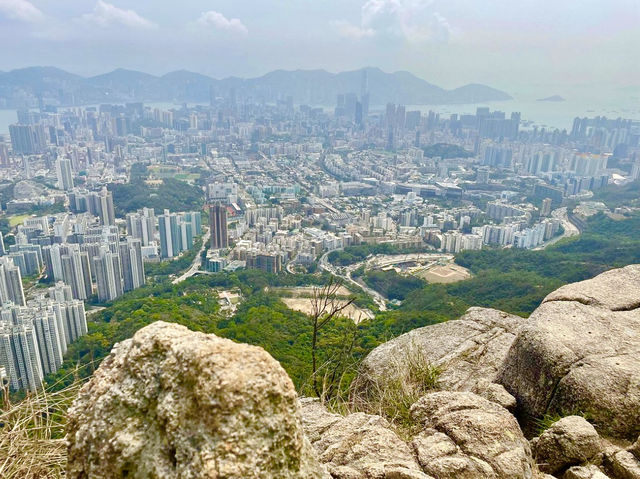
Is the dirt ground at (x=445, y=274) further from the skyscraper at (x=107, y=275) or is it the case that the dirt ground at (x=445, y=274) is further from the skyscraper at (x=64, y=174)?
the skyscraper at (x=64, y=174)

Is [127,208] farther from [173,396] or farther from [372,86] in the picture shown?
[372,86]

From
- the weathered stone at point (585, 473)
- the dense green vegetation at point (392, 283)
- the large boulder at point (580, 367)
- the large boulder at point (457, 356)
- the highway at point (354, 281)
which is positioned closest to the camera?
the weathered stone at point (585, 473)

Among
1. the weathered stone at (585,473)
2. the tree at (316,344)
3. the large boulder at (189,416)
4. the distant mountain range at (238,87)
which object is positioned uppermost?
the distant mountain range at (238,87)

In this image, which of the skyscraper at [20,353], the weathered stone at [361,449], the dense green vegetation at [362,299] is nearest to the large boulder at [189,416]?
the weathered stone at [361,449]

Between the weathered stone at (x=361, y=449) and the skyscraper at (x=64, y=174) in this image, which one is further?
the skyscraper at (x=64, y=174)

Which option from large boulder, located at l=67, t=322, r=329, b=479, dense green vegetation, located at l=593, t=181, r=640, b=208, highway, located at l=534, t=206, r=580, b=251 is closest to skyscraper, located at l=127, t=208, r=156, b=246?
highway, located at l=534, t=206, r=580, b=251

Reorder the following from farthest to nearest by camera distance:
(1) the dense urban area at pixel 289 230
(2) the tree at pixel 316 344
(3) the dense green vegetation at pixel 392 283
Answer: (3) the dense green vegetation at pixel 392 283 → (1) the dense urban area at pixel 289 230 → (2) the tree at pixel 316 344
